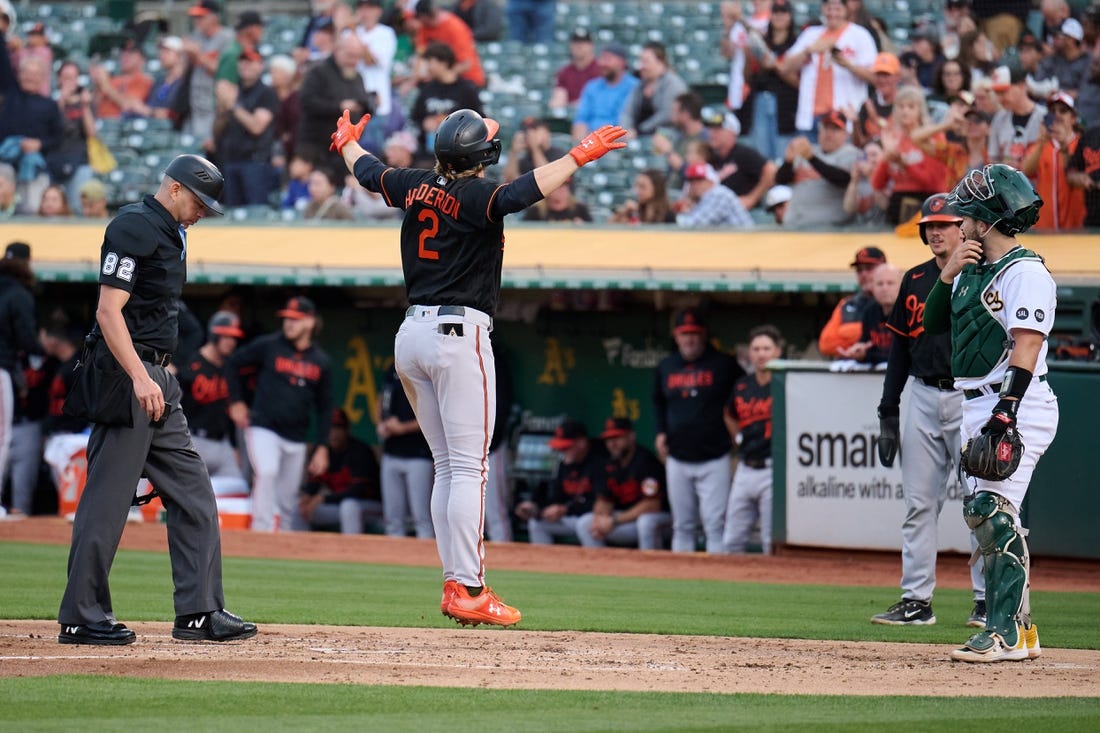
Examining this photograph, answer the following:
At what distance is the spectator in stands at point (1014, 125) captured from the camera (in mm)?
12078

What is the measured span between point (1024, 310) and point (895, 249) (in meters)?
6.26

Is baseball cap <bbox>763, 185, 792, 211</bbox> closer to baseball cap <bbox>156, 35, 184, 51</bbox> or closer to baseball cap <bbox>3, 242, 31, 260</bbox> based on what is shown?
baseball cap <bbox>3, 242, 31, 260</bbox>

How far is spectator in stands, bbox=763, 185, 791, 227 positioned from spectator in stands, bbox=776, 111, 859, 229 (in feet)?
0.66

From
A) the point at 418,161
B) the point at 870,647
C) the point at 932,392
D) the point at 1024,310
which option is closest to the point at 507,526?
the point at 418,161

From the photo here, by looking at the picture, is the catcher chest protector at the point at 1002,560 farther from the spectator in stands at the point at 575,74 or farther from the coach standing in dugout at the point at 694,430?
the spectator in stands at the point at 575,74

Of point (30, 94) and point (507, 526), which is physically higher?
point (30, 94)

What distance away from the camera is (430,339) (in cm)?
642

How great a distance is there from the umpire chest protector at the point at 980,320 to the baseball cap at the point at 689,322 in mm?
6698

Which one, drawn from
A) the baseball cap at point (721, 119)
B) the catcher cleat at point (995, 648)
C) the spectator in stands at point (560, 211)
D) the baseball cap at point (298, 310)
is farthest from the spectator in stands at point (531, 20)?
the catcher cleat at point (995, 648)

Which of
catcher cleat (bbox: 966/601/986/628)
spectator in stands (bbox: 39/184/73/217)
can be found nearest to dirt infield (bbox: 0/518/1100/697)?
catcher cleat (bbox: 966/601/986/628)

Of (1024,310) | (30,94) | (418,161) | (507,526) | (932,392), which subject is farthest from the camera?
(30,94)

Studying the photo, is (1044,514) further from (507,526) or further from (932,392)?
(507,526)

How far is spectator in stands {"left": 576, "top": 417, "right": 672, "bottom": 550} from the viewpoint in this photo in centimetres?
1343

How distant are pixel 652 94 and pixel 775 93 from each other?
4.31ft
